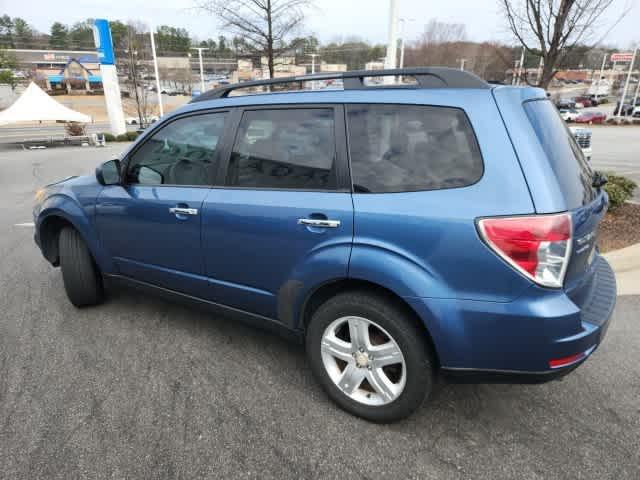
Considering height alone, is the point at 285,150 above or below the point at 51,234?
above

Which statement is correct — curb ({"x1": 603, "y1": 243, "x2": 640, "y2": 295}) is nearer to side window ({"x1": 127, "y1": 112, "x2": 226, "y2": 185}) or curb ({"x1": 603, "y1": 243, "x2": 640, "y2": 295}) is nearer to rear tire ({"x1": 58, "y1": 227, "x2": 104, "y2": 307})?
side window ({"x1": 127, "y1": 112, "x2": 226, "y2": 185})

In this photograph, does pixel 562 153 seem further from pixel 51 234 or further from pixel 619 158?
pixel 619 158

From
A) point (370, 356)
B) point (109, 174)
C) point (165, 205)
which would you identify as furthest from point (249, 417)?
point (109, 174)

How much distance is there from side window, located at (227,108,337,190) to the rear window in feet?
3.25

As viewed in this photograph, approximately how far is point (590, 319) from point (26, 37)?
11853 cm

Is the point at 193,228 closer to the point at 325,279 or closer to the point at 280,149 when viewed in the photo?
the point at 280,149

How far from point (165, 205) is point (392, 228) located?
5.36 ft

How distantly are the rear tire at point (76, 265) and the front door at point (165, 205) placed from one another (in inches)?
14.7

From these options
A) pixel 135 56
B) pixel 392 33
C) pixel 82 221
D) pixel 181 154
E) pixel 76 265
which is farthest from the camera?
pixel 135 56

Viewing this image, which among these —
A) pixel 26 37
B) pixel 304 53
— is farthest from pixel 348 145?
pixel 26 37

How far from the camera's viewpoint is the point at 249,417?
2430mm

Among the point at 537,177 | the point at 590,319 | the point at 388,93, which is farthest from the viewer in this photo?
the point at 388,93

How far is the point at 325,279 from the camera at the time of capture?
7.40 ft

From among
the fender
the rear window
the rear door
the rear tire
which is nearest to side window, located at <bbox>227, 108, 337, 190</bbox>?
the rear door
